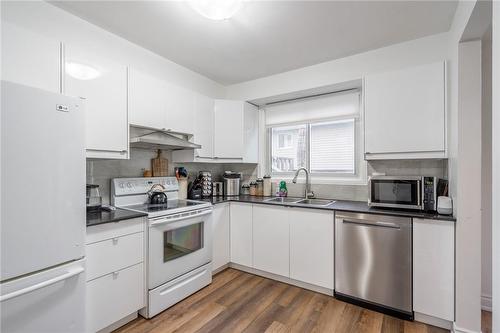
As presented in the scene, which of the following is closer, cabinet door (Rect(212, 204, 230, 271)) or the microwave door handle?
the microwave door handle

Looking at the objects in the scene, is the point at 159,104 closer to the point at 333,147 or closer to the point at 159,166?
the point at 159,166

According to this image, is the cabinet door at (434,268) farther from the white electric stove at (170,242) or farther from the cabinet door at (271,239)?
the white electric stove at (170,242)

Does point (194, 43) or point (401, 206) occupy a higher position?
point (194, 43)

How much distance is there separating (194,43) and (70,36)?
1005 mm

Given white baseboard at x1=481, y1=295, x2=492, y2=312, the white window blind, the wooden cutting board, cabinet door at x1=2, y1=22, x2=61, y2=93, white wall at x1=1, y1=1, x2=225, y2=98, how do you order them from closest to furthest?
cabinet door at x1=2, y1=22, x2=61, y2=93 < white wall at x1=1, y1=1, x2=225, y2=98 < white baseboard at x1=481, y1=295, x2=492, y2=312 < the wooden cutting board < the white window blind

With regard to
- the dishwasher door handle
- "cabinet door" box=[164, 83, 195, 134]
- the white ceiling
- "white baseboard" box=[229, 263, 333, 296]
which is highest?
the white ceiling

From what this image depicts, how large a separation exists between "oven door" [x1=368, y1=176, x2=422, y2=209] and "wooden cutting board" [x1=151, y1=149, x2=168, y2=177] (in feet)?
7.16

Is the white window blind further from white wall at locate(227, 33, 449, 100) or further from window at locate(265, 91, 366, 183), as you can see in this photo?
white wall at locate(227, 33, 449, 100)

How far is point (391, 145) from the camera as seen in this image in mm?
2180

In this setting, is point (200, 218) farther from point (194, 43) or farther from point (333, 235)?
point (194, 43)

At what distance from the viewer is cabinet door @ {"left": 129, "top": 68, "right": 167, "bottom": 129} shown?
7.15ft
